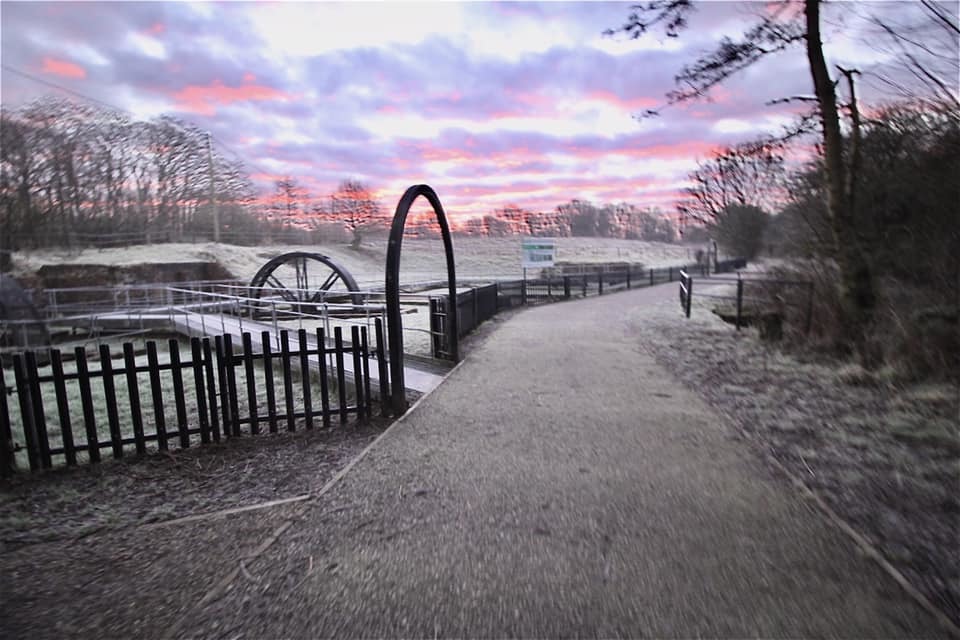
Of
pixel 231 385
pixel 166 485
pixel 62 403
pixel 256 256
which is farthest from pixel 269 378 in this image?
pixel 256 256

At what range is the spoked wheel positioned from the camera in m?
20.2

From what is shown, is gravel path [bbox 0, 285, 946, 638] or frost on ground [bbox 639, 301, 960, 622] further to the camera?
frost on ground [bbox 639, 301, 960, 622]

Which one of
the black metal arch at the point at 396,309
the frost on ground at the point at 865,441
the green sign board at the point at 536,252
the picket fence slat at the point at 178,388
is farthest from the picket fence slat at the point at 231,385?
the green sign board at the point at 536,252

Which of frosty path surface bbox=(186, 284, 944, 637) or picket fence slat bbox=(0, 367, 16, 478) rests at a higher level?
picket fence slat bbox=(0, 367, 16, 478)

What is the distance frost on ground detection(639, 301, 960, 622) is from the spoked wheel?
46.9ft

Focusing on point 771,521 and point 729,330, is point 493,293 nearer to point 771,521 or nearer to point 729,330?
point 729,330

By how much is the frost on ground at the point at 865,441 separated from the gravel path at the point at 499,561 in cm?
32

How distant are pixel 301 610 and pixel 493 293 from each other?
14314 millimetres

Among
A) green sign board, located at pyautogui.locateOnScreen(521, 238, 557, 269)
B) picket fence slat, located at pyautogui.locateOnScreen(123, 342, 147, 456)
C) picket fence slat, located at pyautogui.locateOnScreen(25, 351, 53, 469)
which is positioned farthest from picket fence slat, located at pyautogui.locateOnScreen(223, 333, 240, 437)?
green sign board, located at pyautogui.locateOnScreen(521, 238, 557, 269)

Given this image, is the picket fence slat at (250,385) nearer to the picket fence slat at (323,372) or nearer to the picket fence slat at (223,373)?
the picket fence slat at (223,373)

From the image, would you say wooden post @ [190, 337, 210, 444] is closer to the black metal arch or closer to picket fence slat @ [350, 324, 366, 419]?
picket fence slat @ [350, 324, 366, 419]

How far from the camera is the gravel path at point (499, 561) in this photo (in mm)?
2369

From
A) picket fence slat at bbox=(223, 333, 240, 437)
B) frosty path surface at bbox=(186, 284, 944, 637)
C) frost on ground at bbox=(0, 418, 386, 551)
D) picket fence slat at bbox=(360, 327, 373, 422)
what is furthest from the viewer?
picket fence slat at bbox=(360, 327, 373, 422)

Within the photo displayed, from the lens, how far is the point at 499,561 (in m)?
2.85
